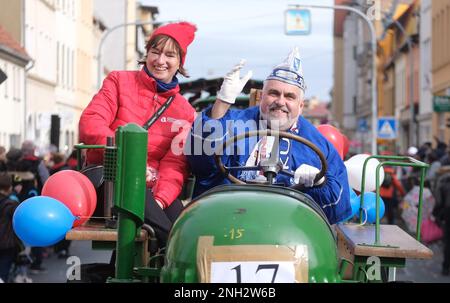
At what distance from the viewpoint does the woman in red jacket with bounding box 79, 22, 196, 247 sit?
7.11 meters

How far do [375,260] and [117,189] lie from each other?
1.54m

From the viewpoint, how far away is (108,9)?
39.9 ft

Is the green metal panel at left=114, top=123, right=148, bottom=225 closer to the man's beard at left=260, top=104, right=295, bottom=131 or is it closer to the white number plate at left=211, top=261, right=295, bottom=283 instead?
the white number plate at left=211, top=261, right=295, bottom=283

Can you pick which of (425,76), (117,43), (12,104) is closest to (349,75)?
(425,76)

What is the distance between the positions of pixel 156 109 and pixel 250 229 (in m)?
2.42

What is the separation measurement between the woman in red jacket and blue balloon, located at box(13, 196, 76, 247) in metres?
0.74

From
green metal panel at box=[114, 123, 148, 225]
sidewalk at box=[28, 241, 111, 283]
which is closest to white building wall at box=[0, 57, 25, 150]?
sidewalk at box=[28, 241, 111, 283]

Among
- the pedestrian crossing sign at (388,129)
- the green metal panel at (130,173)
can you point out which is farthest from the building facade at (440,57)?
the green metal panel at (130,173)

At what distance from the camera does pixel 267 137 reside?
21.6ft

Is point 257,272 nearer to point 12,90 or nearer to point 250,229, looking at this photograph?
point 250,229

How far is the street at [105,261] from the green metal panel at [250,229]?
9481 mm

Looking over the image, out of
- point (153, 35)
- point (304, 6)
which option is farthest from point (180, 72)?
point (304, 6)

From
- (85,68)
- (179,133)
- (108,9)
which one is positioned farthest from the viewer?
(85,68)

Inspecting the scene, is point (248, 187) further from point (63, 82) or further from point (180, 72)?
point (63, 82)
